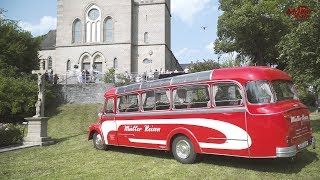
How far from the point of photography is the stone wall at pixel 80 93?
29.8 metres

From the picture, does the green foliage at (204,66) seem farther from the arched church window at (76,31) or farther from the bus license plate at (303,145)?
the bus license plate at (303,145)

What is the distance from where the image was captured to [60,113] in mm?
27203

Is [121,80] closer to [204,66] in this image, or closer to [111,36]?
[204,66]

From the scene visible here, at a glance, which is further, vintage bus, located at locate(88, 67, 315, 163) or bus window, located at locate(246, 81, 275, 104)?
bus window, located at locate(246, 81, 275, 104)

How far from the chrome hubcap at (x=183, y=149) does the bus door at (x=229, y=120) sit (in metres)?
0.82

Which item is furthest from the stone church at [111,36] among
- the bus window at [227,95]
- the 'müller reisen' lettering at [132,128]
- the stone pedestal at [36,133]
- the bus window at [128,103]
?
the bus window at [227,95]

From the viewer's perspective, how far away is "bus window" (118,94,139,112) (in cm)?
1189

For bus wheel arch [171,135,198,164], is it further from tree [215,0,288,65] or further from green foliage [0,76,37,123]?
tree [215,0,288,65]

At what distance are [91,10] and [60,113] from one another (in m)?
21.2

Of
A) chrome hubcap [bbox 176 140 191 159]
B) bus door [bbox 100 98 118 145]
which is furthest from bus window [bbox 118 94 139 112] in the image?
chrome hubcap [bbox 176 140 191 159]

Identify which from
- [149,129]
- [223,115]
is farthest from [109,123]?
[223,115]

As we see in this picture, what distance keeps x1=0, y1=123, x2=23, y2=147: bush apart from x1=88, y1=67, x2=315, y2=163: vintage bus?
22.5ft

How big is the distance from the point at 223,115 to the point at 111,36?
36335mm

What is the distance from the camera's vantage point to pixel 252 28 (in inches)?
1344
